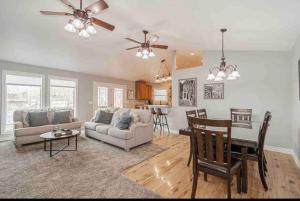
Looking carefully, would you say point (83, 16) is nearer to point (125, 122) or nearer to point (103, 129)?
point (125, 122)

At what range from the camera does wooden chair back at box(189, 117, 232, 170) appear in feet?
5.39

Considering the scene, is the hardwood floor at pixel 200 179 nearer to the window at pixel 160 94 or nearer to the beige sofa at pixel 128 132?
the beige sofa at pixel 128 132

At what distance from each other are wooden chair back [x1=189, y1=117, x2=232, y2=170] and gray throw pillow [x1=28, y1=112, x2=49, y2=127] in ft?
14.2

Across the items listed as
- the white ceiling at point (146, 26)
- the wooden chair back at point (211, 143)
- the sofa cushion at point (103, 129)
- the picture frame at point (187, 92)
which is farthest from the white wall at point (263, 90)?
the sofa cushion at point (103, 129)

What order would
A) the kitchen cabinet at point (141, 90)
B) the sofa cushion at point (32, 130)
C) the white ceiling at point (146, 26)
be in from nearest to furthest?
the white ceiling at point (146, 26), the sofa cushion at point (32, 130), the kitchen cabinet at point (141, 90)

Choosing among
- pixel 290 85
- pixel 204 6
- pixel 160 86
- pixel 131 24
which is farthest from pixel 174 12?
pixel 160 86

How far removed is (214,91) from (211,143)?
3294 mm

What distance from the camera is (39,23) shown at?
3127 mm

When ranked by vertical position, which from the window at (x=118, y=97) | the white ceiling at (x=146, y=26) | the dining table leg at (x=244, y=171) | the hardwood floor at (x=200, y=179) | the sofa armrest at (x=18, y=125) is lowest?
the hardwood floor at (x=200, y=179)

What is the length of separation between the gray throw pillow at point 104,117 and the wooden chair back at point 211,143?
130 inches

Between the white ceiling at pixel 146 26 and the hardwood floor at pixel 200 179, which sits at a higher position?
the white ceiling at pixel 146 26

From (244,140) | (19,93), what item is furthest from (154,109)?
(19,93)

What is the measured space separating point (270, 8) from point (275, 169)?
8.90 ft

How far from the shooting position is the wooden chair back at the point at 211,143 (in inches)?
64.7
